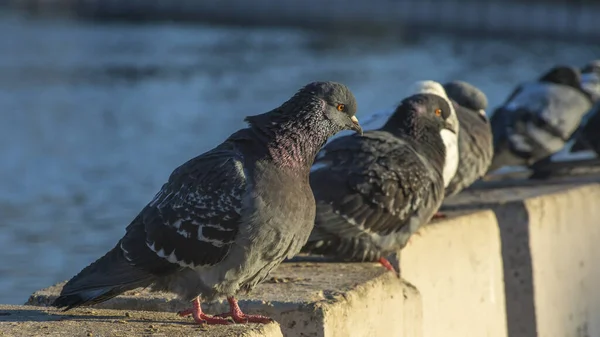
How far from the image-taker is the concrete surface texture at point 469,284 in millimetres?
6250

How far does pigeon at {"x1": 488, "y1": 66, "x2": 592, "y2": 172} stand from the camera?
12.4 meters

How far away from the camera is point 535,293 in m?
8.42

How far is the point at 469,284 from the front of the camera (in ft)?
26.0

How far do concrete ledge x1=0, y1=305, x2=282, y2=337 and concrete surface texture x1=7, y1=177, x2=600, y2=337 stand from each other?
0.03 metres

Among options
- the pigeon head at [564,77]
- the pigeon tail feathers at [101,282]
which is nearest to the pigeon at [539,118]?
the pigeon head at [564,77]

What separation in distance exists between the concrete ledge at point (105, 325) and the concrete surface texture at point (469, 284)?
0.11ft

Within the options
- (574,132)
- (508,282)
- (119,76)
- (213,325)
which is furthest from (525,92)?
(119,76)

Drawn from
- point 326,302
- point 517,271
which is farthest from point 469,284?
point 326,302

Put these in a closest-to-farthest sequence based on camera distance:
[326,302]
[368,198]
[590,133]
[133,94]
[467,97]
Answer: [326,302] < [368,198] < [467,97] < [590,133] < [133,94]

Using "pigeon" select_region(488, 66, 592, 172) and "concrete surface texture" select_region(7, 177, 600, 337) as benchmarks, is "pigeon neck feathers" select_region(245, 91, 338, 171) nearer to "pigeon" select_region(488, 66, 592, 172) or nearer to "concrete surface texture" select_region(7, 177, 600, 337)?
"concrete surface texture" select_region(7, 177, 600, 337)

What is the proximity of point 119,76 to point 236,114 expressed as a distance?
1070 cm

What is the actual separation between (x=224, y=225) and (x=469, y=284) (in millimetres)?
2784

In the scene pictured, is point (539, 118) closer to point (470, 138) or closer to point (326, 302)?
point (470, 138)

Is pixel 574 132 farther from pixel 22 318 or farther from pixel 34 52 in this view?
pixel 34 52
